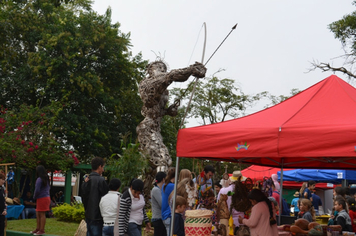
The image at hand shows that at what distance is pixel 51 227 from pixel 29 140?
721 cm

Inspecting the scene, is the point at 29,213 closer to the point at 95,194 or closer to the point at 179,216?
the point at 95,194

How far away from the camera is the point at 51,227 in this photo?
14.2m

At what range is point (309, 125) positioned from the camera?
20.2 ft

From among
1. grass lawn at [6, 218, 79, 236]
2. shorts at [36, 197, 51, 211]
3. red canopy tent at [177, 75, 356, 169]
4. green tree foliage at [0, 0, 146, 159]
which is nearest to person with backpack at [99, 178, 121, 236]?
red canopy tent at [177, 75, 356, 169]

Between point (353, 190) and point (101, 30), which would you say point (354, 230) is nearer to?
point (353, 190)

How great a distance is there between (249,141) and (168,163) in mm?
10087

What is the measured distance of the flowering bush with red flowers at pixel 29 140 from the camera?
18547 millimetres

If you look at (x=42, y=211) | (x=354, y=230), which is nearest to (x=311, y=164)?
(x=354, y=230)

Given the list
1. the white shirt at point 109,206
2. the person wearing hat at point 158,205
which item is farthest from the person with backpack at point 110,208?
the person wearing hat at point 158,205

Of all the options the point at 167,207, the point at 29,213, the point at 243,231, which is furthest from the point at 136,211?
the point at 29,213

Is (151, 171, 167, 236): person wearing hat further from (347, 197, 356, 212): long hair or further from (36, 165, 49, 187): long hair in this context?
(347, 197, 356, 212): long hair

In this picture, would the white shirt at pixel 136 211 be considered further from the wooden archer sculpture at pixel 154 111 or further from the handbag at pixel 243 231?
the wooden archer sculpture at pixel 154 111

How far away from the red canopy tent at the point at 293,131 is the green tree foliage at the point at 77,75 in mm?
18375

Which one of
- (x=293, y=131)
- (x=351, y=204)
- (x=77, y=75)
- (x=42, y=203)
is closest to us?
(x=293, y=131)
